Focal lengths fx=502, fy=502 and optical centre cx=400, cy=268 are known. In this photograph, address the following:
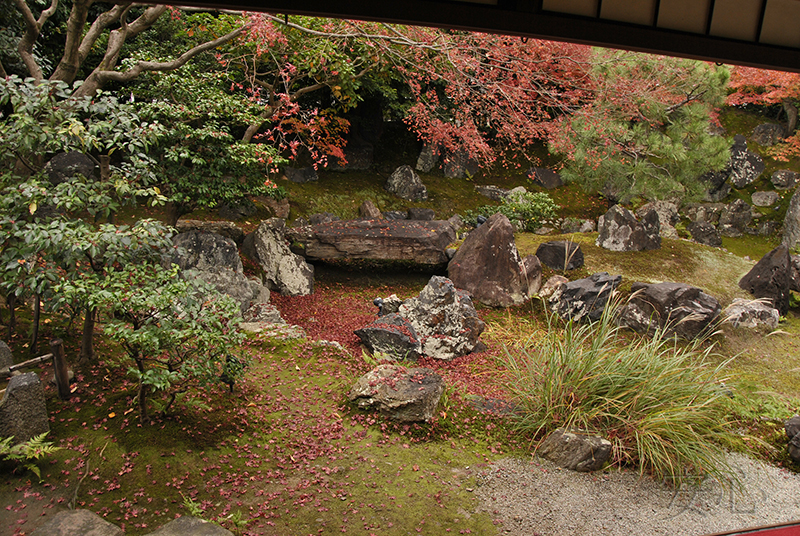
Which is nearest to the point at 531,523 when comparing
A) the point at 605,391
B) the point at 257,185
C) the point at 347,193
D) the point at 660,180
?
the point at 605,391

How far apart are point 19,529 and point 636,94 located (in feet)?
27.2

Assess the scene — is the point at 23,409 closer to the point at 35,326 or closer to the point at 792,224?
the point at 35,326

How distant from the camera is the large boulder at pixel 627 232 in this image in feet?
29.6

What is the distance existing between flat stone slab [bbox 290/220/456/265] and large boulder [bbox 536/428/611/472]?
4.86 meters

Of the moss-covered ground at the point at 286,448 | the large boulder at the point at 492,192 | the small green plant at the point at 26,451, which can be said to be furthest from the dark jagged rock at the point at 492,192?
the small green plant at the point at 26,451

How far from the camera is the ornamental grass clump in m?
4.00

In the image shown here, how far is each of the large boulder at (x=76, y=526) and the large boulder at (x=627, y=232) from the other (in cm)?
851

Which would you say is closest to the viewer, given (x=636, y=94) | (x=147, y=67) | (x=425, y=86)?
(x=147, y=67)

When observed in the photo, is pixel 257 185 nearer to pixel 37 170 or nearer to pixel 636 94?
pixel 37 170

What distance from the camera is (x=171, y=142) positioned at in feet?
20.8

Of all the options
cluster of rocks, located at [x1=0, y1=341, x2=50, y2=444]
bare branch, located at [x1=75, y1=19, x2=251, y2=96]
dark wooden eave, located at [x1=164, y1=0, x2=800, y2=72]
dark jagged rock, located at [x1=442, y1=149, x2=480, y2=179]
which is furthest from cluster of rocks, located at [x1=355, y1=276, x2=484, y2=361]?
dark jagged rock, located at [x1=442, y1=149, x2=480, y2=179]

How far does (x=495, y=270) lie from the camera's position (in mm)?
7855

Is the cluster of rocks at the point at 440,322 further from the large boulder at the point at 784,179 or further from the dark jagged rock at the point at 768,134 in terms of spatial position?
the dark jagged rock at the point at 768,134

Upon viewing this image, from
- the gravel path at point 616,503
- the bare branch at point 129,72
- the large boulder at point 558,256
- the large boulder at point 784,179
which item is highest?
the bare branch at point 129,72
